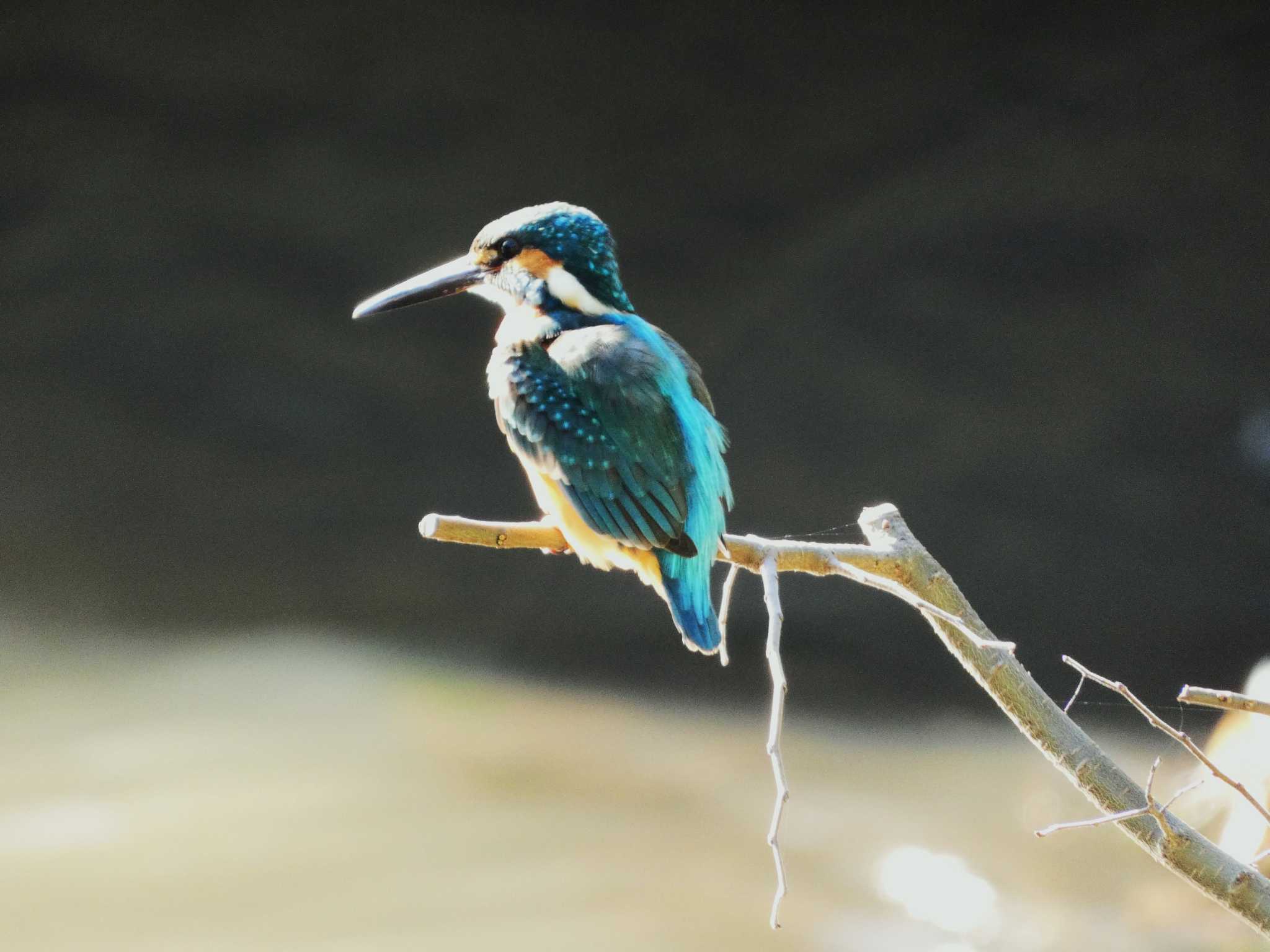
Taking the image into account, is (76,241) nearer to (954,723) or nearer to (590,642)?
(590,642)

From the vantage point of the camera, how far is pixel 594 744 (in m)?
3.12

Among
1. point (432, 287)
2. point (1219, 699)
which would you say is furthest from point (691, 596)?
point (1219, 699)

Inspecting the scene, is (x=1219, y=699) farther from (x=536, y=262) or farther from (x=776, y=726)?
(x=536, y=262)

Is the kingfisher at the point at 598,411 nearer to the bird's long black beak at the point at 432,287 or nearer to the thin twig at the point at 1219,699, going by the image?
the bird's long black beak at the point at 432,287

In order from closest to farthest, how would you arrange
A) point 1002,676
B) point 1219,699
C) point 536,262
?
point 1219,699 → point 1002,676 → point 536,262

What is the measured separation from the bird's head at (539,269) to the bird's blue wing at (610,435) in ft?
0.21

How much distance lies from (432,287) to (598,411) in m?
0.22

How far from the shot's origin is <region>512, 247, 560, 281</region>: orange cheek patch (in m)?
1.20

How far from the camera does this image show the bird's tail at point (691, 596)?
1.07 metres

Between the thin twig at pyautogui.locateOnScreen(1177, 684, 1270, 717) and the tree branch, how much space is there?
0.85 feet

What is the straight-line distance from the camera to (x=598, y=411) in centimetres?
114

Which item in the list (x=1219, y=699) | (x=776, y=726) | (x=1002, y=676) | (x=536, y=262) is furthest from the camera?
(x=536, y=262)

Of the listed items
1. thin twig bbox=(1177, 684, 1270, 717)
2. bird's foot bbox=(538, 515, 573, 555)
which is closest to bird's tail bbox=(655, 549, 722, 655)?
bird's foot bbox=(538, 515, 573, 555)

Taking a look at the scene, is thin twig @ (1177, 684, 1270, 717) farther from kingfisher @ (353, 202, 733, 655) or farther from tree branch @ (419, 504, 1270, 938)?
kingfisher @ (353, 202, 733, 655)
